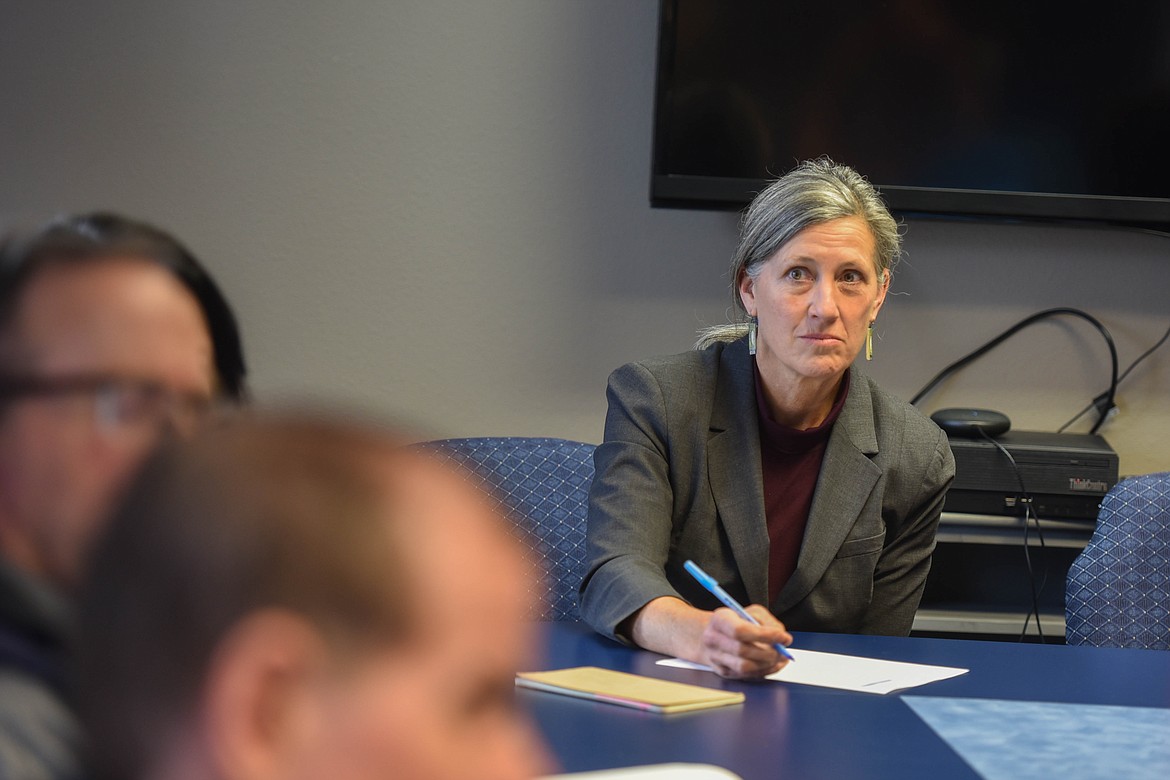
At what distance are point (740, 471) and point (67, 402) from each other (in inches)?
59.4

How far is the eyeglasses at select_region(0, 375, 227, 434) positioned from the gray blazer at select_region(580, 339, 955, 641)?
4.19 ft

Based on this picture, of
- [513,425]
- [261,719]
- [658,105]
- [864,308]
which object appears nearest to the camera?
[261,719]

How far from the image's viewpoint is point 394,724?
303 mm

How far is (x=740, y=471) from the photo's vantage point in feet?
6.17

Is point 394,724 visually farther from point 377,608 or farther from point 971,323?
point 971,323

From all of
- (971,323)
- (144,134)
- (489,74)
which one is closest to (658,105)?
(489,74)

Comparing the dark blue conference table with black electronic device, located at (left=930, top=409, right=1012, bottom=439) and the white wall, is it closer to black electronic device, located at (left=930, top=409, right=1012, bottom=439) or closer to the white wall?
black electronic device, located at (left=930, top=409, right=1012, bottom=439)

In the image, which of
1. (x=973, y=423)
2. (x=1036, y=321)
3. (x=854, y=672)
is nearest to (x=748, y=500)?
(x=854, y=672)

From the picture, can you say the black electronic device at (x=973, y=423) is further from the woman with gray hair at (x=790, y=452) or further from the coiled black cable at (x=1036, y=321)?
the woman with gray hair at (x=790, y=452)

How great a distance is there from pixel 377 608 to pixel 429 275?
2.74m

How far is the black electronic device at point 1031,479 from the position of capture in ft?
8.83

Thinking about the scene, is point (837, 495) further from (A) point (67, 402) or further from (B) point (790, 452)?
(A) point (67, 402)

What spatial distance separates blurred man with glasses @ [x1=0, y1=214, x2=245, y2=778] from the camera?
38 cm

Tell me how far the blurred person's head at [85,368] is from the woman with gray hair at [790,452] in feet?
3.86
